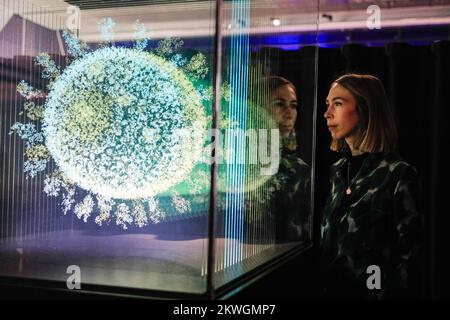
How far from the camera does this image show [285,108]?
9.23 ft

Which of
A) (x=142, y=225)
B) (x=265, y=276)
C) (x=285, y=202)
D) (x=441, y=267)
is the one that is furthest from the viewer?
(x=441, y=267)

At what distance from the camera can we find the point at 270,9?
2248mm

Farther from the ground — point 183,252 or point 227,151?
point 227,151

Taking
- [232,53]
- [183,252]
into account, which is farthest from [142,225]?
[232,53]

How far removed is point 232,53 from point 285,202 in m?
1.06

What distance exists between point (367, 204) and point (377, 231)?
0.17 meters

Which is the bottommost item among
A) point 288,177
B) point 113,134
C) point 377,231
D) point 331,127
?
point 377,231

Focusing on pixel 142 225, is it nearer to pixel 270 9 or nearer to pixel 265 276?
pixel 265 276

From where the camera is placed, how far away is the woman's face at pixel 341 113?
9.80 ft

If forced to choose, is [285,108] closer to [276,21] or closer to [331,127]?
[331,127]


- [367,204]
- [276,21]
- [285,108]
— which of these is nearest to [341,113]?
[285,108]

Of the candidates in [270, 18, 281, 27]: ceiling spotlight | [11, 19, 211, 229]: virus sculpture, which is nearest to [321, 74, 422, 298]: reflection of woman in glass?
[270, 18, 281, 27]: ceiling spotlight

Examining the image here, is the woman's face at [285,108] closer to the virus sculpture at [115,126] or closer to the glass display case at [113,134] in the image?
the glass display case at [113,134]
